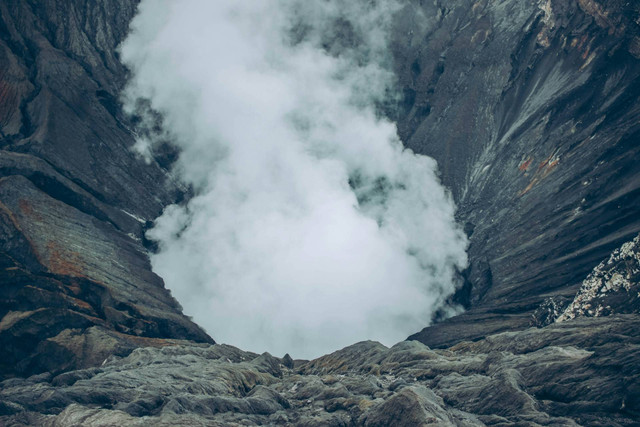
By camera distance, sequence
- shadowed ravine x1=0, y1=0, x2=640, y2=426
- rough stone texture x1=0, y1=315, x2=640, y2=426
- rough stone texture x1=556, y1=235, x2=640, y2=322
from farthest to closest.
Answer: rough stone texture x1=556, y1=235, x2=640, y2=322
shadowed ravine x1=0, y1=0, x2=640, y2=426
rough stone texture x1=0, y1=315, x2=640, y2=426

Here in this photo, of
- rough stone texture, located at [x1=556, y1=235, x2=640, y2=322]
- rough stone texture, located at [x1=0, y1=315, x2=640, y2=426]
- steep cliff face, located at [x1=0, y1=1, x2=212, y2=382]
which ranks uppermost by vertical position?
steep cliff face, located at [x1=0, y1=1, x2=212, y2=382]

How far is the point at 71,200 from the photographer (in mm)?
81000

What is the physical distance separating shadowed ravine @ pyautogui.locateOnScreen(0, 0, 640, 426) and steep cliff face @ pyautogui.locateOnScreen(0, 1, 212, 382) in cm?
27

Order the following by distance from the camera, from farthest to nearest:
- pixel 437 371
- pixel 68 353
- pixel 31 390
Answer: pixel 68 353 < pixel 437 371 < pixel 31 390

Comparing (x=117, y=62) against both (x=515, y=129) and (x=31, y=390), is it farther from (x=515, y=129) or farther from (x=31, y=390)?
(x=31, y=390)

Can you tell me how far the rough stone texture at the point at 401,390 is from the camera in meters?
33.1

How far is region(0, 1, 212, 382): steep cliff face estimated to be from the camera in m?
61.2

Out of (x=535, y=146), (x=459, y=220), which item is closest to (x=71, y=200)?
(x=459, y=220)

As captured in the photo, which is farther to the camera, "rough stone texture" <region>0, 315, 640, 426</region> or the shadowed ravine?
the shadowed ravine

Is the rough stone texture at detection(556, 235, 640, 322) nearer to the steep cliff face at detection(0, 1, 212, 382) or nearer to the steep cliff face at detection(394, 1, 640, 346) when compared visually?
the steep cliff face at detection(394, 1, 640, 346)

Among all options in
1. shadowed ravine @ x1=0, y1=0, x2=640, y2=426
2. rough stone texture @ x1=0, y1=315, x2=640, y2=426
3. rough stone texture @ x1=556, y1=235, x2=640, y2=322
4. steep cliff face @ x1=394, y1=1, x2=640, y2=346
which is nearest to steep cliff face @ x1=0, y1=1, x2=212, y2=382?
shadowed ravine @ x1=0, y1=0, x2=640, y2=426

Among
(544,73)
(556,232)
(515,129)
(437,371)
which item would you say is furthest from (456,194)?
(437,371)

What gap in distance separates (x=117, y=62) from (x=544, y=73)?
79.9 meters

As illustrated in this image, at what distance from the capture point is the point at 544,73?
84500 mm
